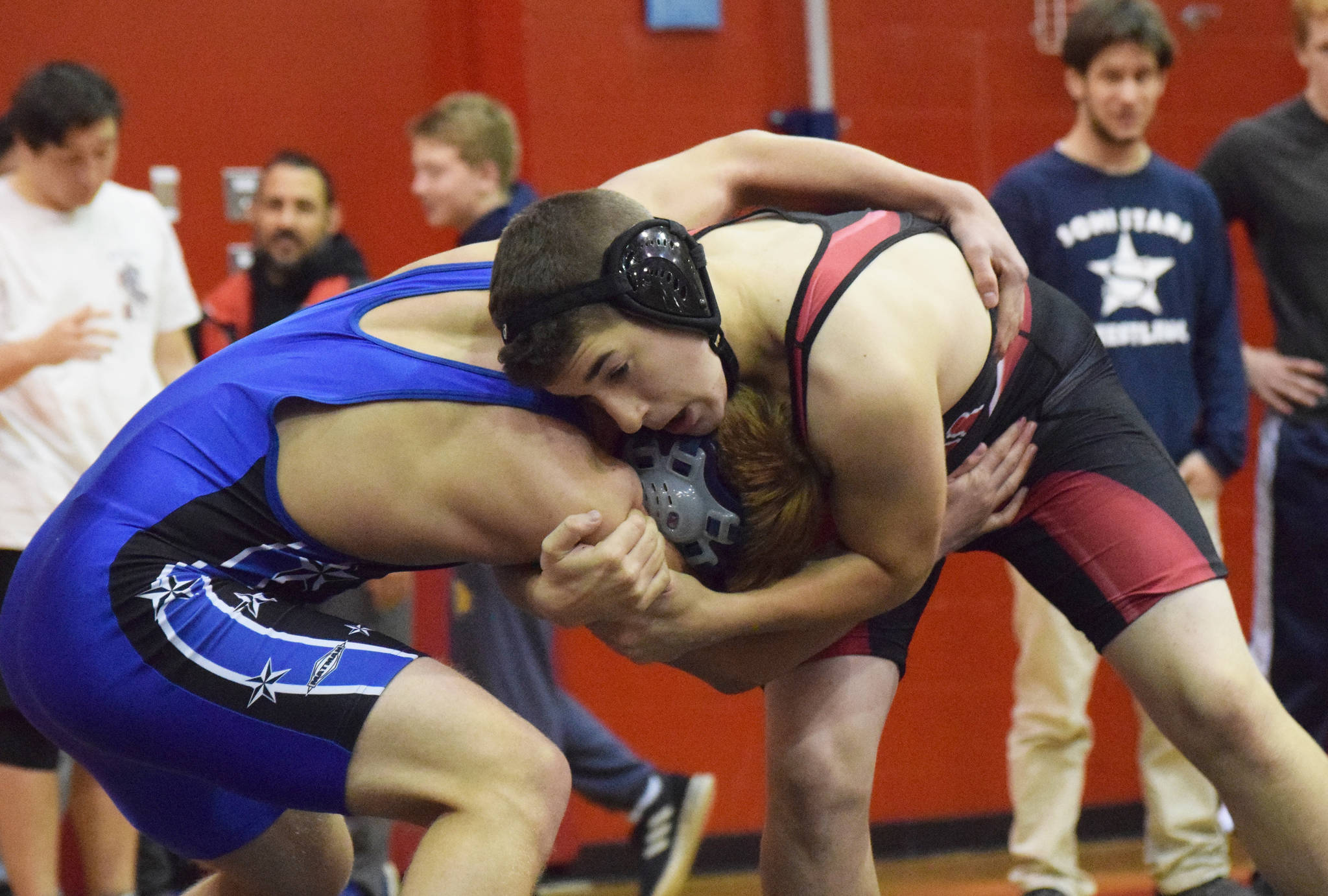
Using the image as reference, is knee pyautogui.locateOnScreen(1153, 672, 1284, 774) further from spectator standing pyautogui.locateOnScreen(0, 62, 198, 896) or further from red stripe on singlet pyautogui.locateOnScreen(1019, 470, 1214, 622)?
spectator standing pyautogui.locateOnScreen(0, 62, 198, 896)

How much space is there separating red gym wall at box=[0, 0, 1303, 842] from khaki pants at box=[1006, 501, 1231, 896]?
792 millimetres

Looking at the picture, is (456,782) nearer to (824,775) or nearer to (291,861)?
(291,861)

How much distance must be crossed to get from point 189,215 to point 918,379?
272cm

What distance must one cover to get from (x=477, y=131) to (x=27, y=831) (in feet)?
5.74

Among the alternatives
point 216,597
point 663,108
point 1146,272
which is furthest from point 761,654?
point 663,108

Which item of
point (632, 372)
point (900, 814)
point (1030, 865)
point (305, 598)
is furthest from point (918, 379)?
point (900, 814)

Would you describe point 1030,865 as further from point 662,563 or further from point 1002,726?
point 662,563

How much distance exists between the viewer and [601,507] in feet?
6.30

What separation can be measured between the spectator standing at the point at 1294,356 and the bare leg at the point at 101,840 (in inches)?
102

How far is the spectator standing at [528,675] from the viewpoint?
3.67 meters

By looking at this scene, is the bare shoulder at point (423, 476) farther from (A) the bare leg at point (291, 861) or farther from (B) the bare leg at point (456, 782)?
(A) the bare leg at point (291, 861)

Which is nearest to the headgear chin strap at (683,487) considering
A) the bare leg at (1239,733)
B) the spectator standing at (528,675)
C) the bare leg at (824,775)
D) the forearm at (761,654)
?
the forearm at (761,654)

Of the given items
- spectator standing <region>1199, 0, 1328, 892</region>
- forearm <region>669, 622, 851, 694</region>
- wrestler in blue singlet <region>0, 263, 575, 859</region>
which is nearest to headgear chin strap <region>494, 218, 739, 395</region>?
wrestler in blue singlet <region>0, 263, 575, 859</region>

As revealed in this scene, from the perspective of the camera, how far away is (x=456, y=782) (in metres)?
1.77
